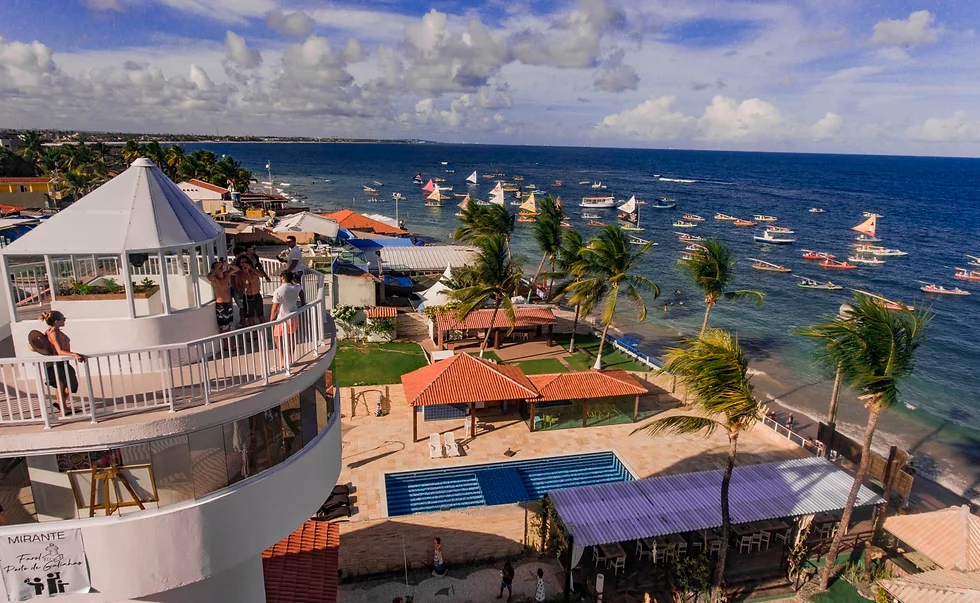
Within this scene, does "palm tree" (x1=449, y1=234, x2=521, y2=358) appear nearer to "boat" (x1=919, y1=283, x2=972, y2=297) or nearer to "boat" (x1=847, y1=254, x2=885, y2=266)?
"boat" (x1=919, y1=283, x2=972, y2=297)

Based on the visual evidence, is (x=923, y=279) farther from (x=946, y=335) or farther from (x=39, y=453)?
(x=39, y=453)

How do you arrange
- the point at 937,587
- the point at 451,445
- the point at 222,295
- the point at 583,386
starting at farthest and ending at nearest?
the point at 583,386 → the point at 451,445 → the point at 937,587 → the point at 222,295

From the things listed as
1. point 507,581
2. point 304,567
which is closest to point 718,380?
point 507,581

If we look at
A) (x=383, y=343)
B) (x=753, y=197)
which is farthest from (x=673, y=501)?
(x=753, y=197)

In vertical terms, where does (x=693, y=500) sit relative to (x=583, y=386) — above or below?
below

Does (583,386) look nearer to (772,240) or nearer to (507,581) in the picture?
(507,581)

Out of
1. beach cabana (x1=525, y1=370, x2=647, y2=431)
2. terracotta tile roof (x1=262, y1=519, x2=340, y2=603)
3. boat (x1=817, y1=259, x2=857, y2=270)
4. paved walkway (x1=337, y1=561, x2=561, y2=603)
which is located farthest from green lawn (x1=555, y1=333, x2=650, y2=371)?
boat (x1=817, y1=259, x2=857, y2=270)

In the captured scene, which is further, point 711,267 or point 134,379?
point 711,267
